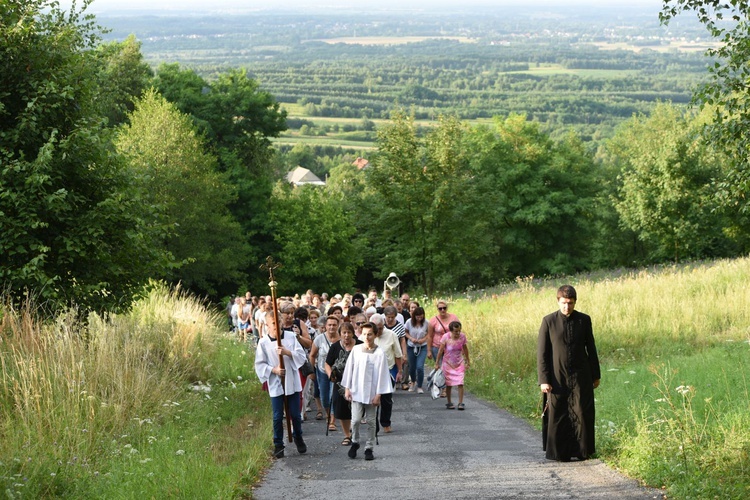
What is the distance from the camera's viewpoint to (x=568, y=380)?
1120 centimetres

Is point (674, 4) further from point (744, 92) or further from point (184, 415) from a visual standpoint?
point (184, 415)

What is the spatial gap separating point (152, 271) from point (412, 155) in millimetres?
35737

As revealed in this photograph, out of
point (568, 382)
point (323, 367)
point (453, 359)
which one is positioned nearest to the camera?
point (568, 382)

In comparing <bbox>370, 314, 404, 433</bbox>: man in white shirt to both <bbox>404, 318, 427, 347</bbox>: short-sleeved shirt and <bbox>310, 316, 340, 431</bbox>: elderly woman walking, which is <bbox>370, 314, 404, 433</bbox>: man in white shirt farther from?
<bbox>404, 318, 427, 347</bbox>: short-sleeved shirt

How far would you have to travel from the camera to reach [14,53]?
15.3 m

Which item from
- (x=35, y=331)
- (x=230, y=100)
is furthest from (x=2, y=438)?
(x=230, y=100)

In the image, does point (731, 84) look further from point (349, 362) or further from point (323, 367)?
point (323, 367)

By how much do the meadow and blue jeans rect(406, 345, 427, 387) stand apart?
1.10 metres

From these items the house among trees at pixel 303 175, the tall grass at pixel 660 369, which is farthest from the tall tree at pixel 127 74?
the house among trees at pixel 303 175

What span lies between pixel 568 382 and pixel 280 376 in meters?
3.47

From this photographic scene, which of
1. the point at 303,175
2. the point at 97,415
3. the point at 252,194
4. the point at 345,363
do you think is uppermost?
the point at 345,363

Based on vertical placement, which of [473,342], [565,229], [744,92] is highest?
[744,92]

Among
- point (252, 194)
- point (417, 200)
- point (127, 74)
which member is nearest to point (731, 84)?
point (417, 200)

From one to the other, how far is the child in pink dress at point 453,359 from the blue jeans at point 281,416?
4.26m
